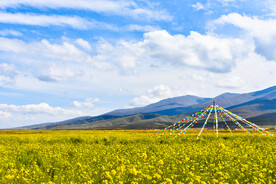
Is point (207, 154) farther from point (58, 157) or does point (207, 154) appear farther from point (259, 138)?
point (259, 138)

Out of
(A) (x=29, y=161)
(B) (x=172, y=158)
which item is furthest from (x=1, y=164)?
(B) (x=172, y=158)

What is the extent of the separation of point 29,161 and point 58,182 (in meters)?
7.47

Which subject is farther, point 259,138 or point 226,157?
point 259,138

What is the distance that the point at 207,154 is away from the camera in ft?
46.6

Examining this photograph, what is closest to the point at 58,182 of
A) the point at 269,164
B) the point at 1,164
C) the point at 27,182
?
the point at 27,182

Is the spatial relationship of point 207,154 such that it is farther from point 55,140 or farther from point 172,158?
point 55,140

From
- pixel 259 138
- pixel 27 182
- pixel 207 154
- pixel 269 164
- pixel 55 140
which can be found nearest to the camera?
pixel 27 182

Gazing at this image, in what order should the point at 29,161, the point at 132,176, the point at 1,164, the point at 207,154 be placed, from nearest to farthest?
the point at 132,176, the point at 1,164, the point at 207,154, the point at 29,161

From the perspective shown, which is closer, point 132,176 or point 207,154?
point 132,176

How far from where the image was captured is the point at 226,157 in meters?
13.6

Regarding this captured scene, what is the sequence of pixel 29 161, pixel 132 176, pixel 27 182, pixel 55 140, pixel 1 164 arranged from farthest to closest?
pixel 55 140, pixel 29 161, pixel 1 164, pixel 27 182, pixel 132 176

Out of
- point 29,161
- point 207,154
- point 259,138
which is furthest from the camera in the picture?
point 259,138

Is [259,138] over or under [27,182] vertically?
under

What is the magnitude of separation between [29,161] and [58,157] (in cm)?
221
